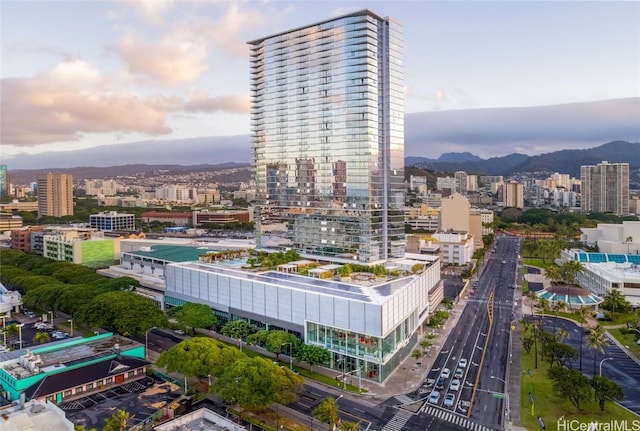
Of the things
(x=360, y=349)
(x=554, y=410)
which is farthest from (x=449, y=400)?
(x=360, y=349)

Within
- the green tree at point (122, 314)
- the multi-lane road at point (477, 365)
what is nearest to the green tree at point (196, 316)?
the green tree at point (122, 314)

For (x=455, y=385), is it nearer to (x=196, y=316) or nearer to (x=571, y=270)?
(x=196, y=316)

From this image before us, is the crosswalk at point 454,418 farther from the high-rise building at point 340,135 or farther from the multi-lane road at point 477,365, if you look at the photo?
the high-rise building at point 340,135

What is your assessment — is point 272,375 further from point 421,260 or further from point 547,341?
point 421,260

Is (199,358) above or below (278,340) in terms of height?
above

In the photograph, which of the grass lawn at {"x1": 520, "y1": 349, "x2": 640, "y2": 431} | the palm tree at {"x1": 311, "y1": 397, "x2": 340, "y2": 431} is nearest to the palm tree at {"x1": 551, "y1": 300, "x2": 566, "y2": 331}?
the grass lawn at {"x1": 520, "y1": 349, "x2": 640, "y2": 431}

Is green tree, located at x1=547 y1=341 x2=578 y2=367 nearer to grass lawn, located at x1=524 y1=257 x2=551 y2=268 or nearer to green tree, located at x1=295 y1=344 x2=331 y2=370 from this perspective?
green tree, located at x1=295 y1=344 x2=331 y2=370
